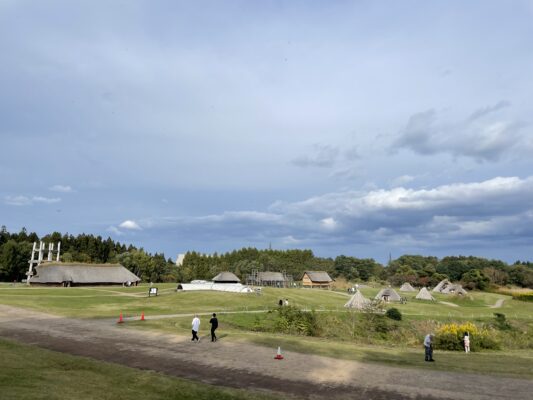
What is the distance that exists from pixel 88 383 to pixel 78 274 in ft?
242

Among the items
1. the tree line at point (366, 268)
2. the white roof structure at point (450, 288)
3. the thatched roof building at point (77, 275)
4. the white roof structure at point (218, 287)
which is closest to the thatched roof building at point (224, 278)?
the white roof structure at point (218, 287)

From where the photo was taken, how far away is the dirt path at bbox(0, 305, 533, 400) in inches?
637

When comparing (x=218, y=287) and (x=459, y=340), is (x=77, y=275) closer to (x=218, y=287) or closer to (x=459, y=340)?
(x=218, y=287)

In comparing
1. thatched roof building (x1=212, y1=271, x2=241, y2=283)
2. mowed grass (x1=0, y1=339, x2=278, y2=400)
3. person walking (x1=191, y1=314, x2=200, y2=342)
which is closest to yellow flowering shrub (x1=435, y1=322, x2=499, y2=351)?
A: person walking (x1=191, y1=314, x2=200, y2=342)

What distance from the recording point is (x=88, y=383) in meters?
15.5

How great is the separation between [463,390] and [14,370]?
1763 centimetres

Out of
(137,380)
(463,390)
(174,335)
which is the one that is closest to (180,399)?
(137,380)

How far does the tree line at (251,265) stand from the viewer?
4373 inches

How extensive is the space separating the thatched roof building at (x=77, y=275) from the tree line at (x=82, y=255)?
49.7 ft

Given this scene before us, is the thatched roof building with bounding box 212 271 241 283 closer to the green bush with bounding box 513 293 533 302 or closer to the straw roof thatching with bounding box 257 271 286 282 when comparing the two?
the straw roof thatching with bounding box 257 271 286 282

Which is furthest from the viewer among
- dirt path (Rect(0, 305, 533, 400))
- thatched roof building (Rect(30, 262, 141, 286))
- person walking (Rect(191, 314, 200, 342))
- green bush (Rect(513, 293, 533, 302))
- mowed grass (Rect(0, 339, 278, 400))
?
green bush (Rect(513, 293, 533, 302))

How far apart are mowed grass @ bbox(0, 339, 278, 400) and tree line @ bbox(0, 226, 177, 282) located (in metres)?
91.2

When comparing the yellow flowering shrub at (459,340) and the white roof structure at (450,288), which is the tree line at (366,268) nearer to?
the white roof structure at (450,288)

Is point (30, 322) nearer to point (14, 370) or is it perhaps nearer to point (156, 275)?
point (14, 370)
